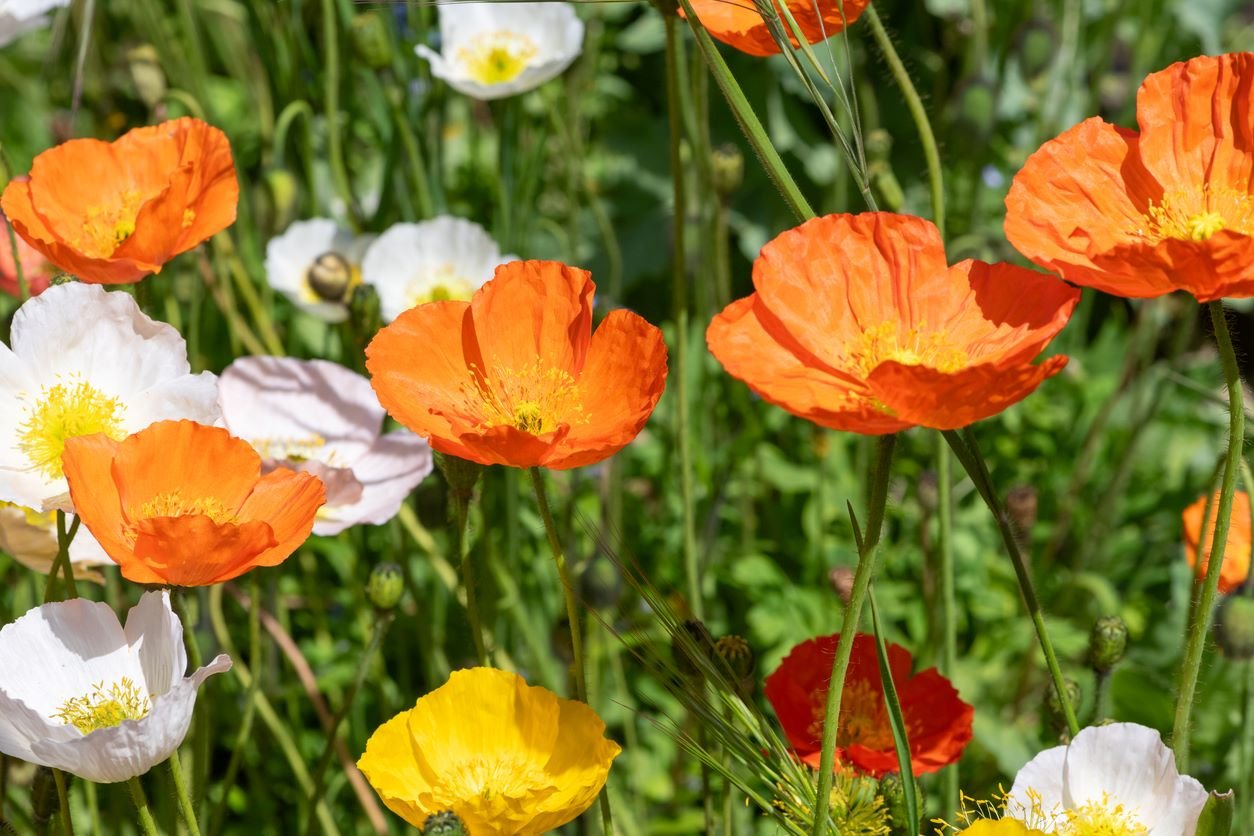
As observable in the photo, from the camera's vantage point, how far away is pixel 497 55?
203cm

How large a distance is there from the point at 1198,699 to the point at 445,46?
4.06 feet

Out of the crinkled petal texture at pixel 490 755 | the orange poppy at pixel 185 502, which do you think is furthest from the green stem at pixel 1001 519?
the orange poppy at pixel 185 502

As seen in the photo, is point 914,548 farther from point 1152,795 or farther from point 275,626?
point 1152,795

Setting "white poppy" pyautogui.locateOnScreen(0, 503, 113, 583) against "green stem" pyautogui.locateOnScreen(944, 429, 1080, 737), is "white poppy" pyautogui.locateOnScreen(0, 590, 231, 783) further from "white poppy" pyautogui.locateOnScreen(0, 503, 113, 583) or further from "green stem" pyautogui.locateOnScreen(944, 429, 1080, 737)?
"green stem" pyautogui.locateOnScreen(944, 429, 1080, 737)

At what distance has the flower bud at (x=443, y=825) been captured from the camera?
80cm

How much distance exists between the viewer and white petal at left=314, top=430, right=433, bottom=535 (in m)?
1.21

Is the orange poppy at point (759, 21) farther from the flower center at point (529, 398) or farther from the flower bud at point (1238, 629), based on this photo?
the flower bud at point (1238, 629)

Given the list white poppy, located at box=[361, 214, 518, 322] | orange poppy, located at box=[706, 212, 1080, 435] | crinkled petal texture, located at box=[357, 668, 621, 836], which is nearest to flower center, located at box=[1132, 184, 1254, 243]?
orange poppy, located at box=[706, 212, 1080, 435]

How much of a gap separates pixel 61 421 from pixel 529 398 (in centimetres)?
34

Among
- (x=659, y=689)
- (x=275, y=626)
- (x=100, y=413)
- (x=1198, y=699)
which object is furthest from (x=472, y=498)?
(x=1198, y=699)

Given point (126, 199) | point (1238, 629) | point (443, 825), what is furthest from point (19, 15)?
point (1238, 629)

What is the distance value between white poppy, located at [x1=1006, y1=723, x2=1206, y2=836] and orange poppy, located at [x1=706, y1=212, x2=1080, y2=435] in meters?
0.24

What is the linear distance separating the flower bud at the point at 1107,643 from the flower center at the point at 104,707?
2.25ft

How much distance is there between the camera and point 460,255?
1.75 m
